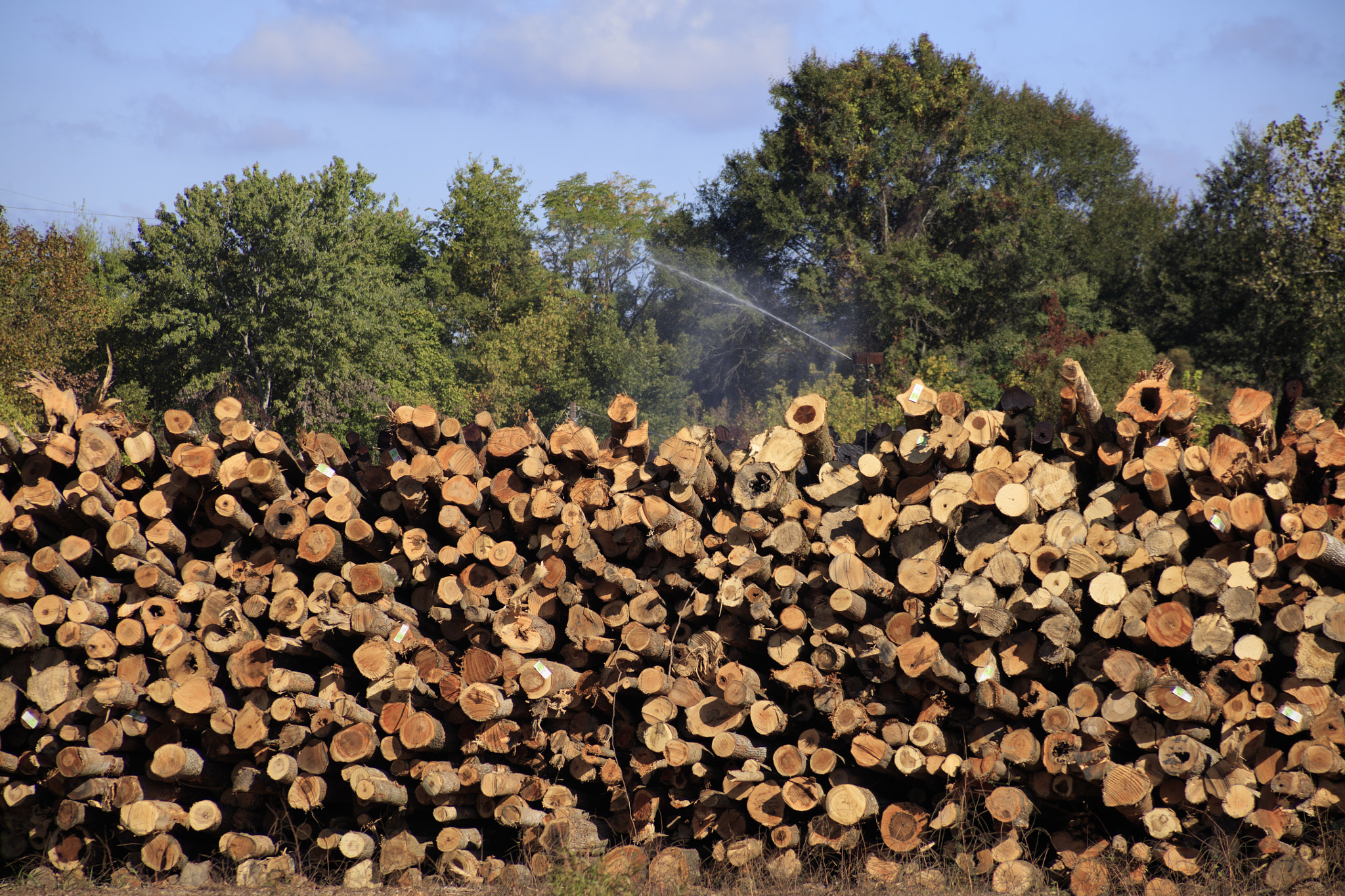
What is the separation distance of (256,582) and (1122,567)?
176 inches

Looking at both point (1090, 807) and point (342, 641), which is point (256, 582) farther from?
point (1090, 807)

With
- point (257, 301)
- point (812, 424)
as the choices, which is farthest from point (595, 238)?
point (812, 424)

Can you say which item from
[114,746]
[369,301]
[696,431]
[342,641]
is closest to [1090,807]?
[696,431]

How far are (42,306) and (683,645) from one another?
84.8 feet

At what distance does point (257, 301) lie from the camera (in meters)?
24.5

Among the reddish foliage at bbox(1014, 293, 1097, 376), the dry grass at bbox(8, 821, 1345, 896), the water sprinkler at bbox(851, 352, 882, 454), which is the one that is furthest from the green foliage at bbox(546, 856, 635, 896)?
the reddish foliage at bbox(1014, 293, 1097, 376)

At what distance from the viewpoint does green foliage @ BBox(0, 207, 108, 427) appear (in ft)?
68.1

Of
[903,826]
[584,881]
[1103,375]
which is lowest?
[584,881]

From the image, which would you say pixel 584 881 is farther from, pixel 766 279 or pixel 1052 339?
pixel 766 279

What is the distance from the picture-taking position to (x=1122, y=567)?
4262 millimetres

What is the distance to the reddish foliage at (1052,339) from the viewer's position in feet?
92.4

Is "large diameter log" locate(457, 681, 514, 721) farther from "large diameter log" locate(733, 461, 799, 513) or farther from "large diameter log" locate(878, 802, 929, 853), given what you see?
"large diameter log" locate(878, 802, 929, 853)

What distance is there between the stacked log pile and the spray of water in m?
28.0

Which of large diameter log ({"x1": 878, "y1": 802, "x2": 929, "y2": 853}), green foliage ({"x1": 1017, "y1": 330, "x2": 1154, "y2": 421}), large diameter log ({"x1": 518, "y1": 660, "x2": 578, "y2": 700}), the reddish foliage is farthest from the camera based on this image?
the reddish foliage
